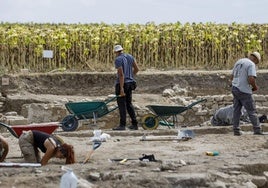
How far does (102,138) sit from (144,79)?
13518mm

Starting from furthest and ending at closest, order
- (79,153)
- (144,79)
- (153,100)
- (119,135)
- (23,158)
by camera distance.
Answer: (144,79)
(153,100)
(119,135)
(79,153)
(23,158)

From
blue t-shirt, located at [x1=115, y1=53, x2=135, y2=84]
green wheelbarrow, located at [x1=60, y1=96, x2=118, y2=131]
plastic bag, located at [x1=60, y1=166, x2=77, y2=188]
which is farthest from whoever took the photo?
green wheelbarrow, located at [x1=60, y1=96, x2=118, y2=131]

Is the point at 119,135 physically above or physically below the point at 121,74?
below

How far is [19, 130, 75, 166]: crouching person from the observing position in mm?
10945

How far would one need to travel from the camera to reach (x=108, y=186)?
9.52m

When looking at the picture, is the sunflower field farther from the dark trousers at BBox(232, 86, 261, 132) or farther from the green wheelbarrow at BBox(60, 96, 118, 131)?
the dark trousers at BBox(232, 86, 261, 132)

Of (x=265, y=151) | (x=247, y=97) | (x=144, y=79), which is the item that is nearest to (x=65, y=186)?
(x=265, y=151)

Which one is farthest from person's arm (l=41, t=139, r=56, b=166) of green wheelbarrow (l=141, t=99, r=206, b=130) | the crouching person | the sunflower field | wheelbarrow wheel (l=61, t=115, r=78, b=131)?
the sunflower field

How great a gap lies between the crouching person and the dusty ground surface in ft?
0.59

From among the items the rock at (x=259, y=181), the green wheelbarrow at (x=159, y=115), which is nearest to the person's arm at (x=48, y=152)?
the rock at (x=259, y=181)

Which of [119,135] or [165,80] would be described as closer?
[119,135]

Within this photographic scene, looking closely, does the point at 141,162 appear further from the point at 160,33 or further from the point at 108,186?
the point at 160,33

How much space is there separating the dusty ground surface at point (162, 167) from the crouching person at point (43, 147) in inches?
7.0

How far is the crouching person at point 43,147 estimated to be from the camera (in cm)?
1095
